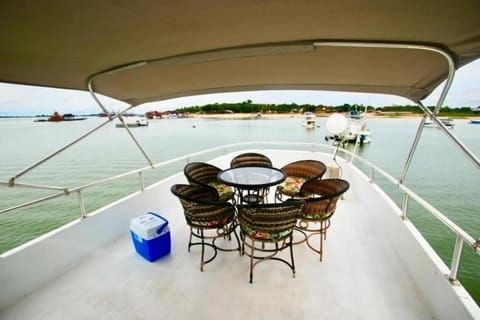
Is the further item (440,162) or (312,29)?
(440,162)

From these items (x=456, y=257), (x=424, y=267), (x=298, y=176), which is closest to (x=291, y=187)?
(x=298, y=176)


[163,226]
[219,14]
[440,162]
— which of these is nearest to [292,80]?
[219,14]

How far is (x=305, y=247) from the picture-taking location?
211 centimetres

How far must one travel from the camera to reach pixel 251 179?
225 centimetres

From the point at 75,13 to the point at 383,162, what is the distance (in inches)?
493

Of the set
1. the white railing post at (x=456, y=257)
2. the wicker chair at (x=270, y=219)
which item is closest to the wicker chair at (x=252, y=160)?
the wicker chair at (x=270, y=219)

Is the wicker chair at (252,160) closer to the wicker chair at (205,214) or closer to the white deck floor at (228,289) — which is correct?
the wicker chair at (205,214)

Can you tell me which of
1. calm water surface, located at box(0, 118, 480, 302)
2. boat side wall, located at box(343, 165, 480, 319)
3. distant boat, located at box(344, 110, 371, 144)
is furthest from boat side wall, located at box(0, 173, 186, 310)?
distant boat, located at box(344, 110, 371, 144)

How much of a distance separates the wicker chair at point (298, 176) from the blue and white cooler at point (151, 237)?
4.62 feet

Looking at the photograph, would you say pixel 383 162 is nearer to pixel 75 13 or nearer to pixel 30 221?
pixel 75 13

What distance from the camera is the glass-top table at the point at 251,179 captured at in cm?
202

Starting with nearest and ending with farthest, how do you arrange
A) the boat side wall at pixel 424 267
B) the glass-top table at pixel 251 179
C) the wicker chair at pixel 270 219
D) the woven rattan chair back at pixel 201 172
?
the boat side wall at pixel 424 267, the wicker chair at pixel 270 219, the glass-top table at pixel 251 179, the woven rattan chair back at pixel 201 172

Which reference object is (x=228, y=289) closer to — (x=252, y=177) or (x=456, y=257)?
(x=252, y=177)

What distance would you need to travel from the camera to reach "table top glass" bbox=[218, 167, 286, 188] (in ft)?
6.66
